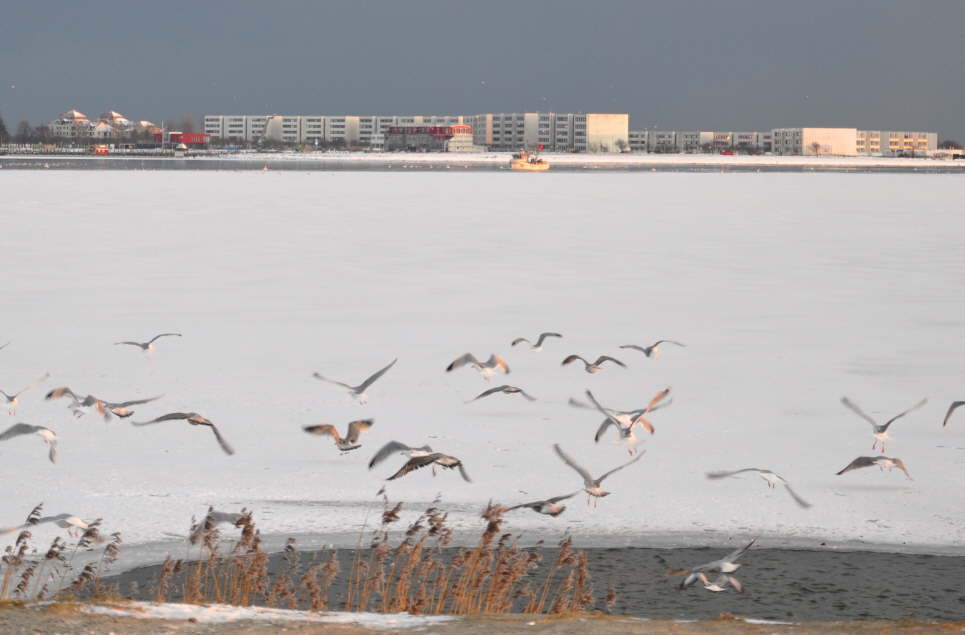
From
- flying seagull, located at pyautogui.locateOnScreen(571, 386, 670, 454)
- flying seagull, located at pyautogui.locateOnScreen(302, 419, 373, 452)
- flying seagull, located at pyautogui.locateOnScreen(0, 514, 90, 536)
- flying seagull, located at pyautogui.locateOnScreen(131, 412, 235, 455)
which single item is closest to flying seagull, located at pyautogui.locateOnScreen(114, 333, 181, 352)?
flying seagull, located at pyautogui.locateOnScreen(131, 412, 235, 455)

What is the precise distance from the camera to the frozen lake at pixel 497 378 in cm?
696

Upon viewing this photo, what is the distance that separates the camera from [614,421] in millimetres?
7520

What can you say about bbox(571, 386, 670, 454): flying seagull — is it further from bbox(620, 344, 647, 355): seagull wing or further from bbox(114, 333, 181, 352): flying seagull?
bbox(114, 333, 181, 352): flying seagull

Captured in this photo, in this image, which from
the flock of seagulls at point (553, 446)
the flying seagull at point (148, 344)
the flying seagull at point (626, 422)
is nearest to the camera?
the flock of seagulls at point (553, 446)

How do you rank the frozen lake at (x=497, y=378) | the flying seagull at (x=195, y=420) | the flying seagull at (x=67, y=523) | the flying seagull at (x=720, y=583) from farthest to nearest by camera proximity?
the flying seagull at (x=195, y=420) → the frozen lake at (x=497, y=378) → the flying seagull at (x=67, y=523) → the flying seagull at (x=720, y=583)

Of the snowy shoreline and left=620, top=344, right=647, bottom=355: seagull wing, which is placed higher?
the snowy shoreline

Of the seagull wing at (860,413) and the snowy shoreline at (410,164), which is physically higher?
the snowy shoreline at (410,164)

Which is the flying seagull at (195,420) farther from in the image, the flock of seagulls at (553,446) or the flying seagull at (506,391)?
the flying seagull at (506,391)

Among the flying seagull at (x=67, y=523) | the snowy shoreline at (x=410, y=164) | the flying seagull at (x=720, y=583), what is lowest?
the flying seagull at (x=720, y=583)

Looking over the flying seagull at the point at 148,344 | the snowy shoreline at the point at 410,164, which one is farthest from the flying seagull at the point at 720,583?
the snowy shoreline at the point at 410,164

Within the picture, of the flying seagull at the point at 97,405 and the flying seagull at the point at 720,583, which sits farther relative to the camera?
the flying seagull at the point at 97,405

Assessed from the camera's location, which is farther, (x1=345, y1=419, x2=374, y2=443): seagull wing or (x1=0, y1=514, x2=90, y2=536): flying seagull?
(x1=345, y1=419, x2=374, y2=443): seagull wing

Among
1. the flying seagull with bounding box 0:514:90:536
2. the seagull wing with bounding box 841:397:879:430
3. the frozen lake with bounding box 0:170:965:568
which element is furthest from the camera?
the seagull wing with bounding box 841:397:879:430

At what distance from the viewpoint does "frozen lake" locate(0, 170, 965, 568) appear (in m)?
6.96
